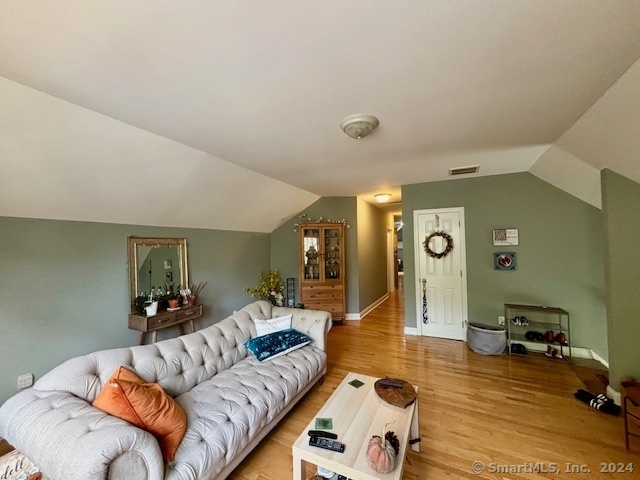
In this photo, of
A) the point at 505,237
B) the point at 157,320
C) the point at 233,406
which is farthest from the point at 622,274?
the point at 157,320

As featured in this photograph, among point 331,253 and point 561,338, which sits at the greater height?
point 331,253

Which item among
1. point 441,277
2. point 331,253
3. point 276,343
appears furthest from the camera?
point 331,253

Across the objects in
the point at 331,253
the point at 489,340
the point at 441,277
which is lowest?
the point at 489,340

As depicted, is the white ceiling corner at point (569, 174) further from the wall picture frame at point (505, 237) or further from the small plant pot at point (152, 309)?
the small plant pot at point (152, 309)

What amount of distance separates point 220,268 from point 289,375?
2.79 meters

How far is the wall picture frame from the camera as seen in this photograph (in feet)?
11.7

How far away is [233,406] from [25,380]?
7.01 ft

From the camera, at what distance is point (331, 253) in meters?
5.00

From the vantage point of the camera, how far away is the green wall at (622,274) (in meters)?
2.25

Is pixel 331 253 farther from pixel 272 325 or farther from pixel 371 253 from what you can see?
pixel 272 325

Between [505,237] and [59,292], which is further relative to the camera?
[505,237]

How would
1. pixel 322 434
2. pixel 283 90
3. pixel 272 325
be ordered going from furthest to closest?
1. pixel 272 325
2. pixel 283 90
3. pixel 322 434

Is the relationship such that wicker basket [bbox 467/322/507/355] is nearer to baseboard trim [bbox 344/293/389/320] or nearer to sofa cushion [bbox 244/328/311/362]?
baseboard trim [bbox 344/293/389/320]

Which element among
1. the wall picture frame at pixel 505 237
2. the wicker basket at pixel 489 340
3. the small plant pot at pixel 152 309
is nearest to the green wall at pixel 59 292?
the small plant pot at pixel 152 309
